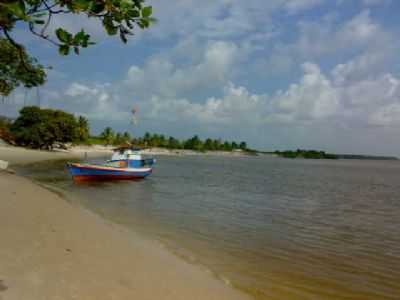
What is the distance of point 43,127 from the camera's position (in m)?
70.0

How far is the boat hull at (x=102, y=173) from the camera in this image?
27203 millimetres

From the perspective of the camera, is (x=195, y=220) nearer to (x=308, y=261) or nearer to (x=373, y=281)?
(x=308, y=261)

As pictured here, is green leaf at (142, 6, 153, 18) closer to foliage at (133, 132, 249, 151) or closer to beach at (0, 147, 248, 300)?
beach at (0, 147, 248, 300)

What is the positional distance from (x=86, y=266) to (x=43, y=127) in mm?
70475

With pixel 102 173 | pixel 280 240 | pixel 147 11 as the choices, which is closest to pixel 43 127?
pixel 102 173

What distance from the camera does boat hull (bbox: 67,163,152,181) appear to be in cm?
2720

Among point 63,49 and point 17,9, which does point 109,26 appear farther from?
point 17,9

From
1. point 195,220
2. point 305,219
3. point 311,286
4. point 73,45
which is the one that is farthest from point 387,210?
point 73,45

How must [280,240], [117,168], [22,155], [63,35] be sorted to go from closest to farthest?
[63,35], [280,240], [117,168], [22,155]

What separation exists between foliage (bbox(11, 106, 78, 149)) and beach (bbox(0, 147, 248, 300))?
6581cm

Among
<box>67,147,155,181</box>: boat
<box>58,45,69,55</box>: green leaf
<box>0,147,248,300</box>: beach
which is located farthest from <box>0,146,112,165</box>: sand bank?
<box>58,45,69,55</box>: green leaf

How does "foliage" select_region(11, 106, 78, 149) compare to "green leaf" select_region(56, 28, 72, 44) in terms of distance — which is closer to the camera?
"green leaf" select_region(56, 28, 72, 44)

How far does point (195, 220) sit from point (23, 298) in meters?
10.2

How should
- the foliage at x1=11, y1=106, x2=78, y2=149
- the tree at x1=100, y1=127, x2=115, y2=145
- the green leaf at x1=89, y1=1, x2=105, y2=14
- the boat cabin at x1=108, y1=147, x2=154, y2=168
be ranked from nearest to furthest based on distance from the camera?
the green leaf at x1=89, y1=1, x2=105, y2=14 < the boat cabin at x1=108, y1=147, x2=154, y2=168 < the foliage at x1=11, y1=106, x2=78, y2=149 < the tree at x1=100, y1=127, x2=115, y2=145
